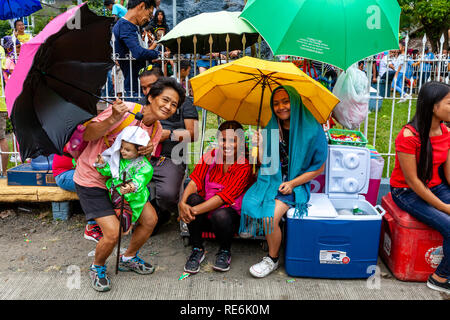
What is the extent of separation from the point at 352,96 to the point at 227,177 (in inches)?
57.1

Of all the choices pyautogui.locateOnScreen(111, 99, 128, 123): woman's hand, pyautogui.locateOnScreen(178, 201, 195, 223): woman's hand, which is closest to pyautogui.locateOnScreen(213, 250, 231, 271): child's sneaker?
pyautogui.locateOnScreen(178, 201, 195, 223): woman's hand

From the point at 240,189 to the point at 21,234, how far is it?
2.36 m

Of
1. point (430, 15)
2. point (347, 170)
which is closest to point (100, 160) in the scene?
point (347, 170)

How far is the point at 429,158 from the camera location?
9.44 feet

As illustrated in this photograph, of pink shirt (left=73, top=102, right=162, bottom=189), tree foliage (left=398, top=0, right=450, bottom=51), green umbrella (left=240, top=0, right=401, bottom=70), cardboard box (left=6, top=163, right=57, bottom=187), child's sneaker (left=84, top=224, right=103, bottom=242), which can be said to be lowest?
child's sneaker (left=84, top=224, right=103, bottom=242)

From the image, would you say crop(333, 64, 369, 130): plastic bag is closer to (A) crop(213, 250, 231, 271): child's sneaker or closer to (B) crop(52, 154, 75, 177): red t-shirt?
(A) crop(213, 250, 231, 271): child's sneaker

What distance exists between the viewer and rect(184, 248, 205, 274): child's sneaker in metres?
3.14

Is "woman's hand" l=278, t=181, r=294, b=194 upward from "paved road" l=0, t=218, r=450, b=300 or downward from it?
upward

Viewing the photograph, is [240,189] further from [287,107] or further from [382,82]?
[382,82]

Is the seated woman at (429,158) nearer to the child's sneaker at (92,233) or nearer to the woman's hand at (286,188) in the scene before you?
the woman's hand at (286,188)

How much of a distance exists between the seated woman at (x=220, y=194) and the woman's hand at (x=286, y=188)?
1.10 ft

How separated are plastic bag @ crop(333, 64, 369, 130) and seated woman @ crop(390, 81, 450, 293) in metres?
0.80

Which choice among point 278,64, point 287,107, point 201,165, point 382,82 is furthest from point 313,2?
point 382,82

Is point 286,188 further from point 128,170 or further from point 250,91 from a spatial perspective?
point 128,170
